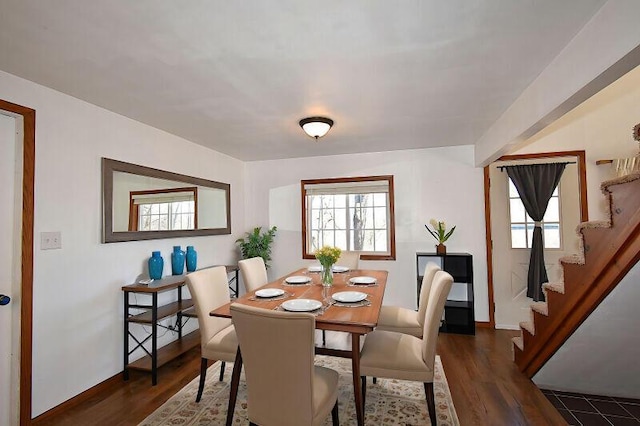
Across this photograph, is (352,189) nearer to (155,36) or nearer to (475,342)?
(475,342)

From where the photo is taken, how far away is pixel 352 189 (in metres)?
4.45

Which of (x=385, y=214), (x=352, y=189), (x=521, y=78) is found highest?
(x=521, y=78)

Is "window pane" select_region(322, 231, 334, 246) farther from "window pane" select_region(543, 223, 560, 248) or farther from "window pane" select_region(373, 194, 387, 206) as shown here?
"window pane" select_region(543, 223, 560, 248)

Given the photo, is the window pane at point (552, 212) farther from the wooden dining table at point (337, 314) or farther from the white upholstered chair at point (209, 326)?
the white upholstered chair at point (209, 326)

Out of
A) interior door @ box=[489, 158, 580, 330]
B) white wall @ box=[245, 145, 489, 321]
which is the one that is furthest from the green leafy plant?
interior door @ box=[489, 158, 580, 330]

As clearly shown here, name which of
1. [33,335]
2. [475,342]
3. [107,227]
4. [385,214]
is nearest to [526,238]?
[475,342]

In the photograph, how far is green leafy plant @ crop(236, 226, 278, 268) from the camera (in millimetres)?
4395

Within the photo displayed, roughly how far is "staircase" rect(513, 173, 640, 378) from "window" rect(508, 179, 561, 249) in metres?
1.52

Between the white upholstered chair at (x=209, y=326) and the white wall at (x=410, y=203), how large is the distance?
2.09 m

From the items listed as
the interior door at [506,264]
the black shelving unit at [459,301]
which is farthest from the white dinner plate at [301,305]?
the interior door at [506,264]

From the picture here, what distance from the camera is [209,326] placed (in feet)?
7.73

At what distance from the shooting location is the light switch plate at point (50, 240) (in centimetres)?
218

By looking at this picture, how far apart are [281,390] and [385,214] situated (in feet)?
10.3

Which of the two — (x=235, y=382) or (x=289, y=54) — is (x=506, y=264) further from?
(x=289, y=54)
